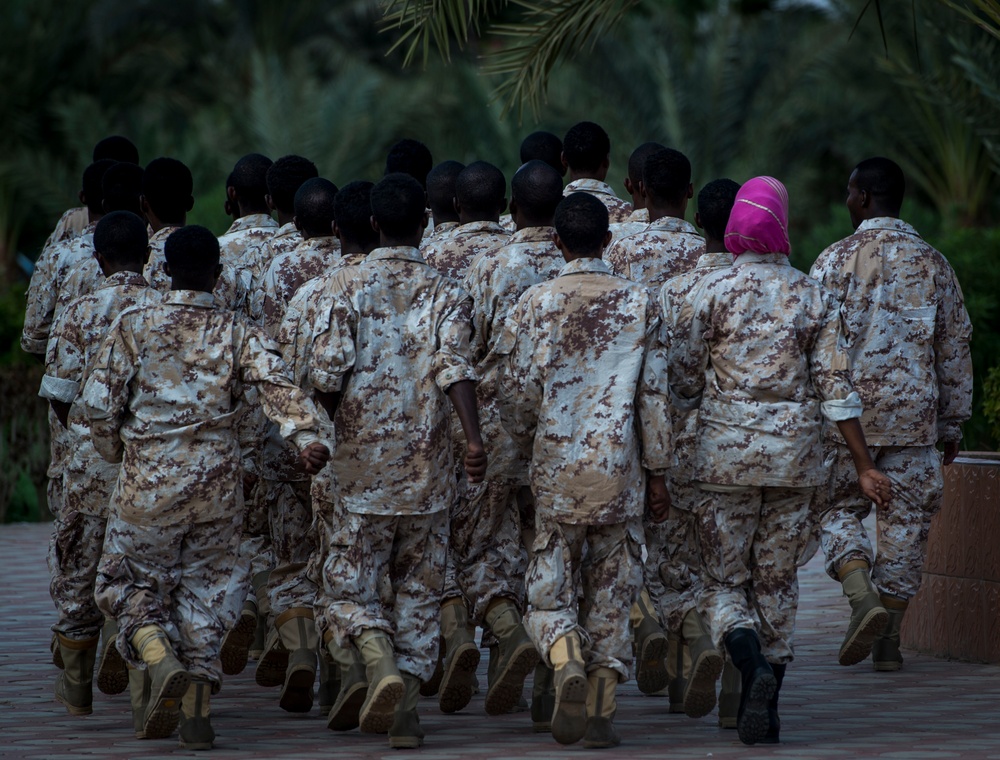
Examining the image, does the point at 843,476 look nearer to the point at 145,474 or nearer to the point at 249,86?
the point at 145,474

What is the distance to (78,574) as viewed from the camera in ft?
23.3

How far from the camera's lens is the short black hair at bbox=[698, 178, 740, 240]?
710 centimetres

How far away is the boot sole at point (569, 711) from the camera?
6004mm

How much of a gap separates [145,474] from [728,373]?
7.45 ft

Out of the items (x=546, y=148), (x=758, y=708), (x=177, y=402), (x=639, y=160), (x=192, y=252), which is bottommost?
(x=758, y=708)

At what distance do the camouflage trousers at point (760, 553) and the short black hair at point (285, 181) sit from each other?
3.00 meters

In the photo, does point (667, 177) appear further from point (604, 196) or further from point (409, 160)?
point (409, 160)

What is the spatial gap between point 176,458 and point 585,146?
2.94m

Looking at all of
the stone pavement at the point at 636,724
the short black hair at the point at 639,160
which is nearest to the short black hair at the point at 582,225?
the short black hair at the point at 639,160

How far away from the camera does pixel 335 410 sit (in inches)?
254

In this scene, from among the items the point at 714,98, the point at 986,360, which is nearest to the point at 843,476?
the point at 986,360

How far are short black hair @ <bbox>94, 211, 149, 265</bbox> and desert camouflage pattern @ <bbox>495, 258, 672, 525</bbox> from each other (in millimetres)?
1866

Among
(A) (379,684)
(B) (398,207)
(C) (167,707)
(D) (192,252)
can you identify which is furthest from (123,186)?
(A) (379,684)

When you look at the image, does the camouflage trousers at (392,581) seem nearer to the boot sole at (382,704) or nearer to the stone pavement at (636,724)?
the boot sole at (382,704)
